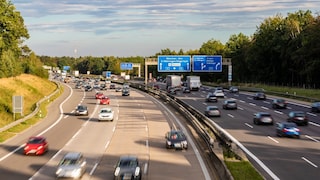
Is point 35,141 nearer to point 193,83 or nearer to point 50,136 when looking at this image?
point 50,136

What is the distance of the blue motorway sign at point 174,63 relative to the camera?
83500 millimetres

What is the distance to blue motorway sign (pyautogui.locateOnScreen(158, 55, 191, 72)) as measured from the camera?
83500 millimetres

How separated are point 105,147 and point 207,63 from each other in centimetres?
5499

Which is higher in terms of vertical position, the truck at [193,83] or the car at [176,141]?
the truck at [193,83]


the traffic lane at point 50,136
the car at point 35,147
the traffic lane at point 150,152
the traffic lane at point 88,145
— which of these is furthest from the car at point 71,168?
the car at point 35,147

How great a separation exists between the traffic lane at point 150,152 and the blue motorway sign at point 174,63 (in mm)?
32716

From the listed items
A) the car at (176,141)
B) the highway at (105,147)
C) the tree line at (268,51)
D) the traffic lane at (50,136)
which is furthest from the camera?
the tree line at (268,51)

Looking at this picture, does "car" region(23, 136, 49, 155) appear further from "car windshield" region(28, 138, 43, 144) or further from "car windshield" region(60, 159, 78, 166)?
"car windshield" region(60, 159, 78, 166)

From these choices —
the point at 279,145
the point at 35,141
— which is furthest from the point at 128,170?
the point at 279,145

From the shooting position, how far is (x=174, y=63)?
84125mm

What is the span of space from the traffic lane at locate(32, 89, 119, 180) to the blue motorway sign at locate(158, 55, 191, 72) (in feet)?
108

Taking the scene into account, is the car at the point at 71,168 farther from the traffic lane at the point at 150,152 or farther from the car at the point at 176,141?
the car at the point at 176,141

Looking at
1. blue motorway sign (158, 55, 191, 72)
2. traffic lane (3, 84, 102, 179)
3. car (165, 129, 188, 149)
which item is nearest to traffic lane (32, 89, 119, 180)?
traffic lane (3, 84, 102, 179)

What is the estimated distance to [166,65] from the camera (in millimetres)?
83625
